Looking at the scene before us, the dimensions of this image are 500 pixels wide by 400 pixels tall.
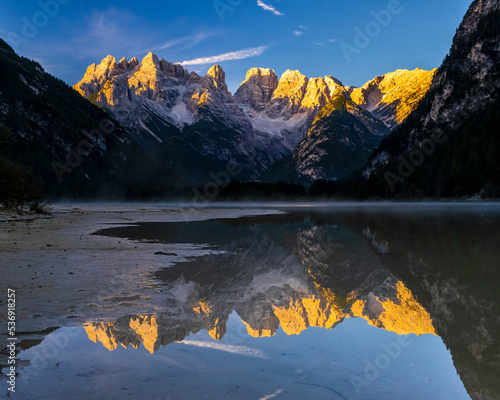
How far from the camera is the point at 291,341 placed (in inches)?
354

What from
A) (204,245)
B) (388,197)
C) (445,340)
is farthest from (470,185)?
(445,340)

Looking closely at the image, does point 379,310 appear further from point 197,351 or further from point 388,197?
point 388,197

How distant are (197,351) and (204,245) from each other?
1828 centimetres

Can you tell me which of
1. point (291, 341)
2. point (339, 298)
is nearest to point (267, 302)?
point (339, 298)

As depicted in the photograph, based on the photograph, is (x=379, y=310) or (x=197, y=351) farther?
(x=379, y=310)

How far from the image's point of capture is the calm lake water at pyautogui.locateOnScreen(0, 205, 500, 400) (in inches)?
255

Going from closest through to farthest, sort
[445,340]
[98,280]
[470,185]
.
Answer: [445,340], [98,280], [470,185]

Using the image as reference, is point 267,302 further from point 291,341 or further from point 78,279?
point 78,279

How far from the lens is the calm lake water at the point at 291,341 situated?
6.48 metres

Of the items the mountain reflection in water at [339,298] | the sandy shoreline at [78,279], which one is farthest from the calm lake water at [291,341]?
the sandy shoreline at [78,279]

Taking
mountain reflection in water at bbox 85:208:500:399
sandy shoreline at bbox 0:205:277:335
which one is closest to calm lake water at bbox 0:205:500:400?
mountain reflection in water at bbox 85:208:500:399

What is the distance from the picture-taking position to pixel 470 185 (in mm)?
153250

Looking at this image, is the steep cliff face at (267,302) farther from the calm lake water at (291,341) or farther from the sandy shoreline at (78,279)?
the sandy shoreline at (78,279)

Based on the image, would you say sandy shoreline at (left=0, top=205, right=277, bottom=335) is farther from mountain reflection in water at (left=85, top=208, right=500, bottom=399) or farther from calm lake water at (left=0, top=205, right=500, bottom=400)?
mountain reflection in water at (left=85, top=208, right=500, bottom=399)
